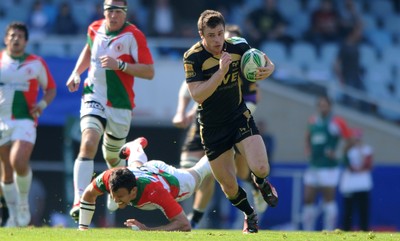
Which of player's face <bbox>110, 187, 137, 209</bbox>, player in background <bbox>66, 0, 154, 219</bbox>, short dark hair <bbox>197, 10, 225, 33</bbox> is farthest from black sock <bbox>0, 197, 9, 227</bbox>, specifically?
short dark hair <bbox>197, 10, 225, 33</bbox>

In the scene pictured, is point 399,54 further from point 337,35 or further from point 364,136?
point 364,136

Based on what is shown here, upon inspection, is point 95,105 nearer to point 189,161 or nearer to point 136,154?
point 136,154

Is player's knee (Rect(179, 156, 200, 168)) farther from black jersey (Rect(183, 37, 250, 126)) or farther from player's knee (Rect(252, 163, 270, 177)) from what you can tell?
player's knee (Rect(252, 163, 270, 177))

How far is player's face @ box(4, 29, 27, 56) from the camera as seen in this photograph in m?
16.7

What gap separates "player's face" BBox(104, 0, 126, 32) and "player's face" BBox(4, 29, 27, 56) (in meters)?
1.86

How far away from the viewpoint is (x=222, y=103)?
13484 millimetres

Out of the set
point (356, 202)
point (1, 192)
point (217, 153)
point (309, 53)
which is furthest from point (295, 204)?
point (217, 153)

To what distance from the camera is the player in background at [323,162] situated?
23.2m

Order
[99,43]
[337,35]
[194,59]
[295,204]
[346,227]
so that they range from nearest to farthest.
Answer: [194,59]
[99,43]
[346,227]
[295,204]
[337,35]

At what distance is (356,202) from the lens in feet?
75.2

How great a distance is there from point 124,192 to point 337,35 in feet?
52.6

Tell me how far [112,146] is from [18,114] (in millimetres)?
1724

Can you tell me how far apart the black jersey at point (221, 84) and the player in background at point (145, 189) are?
99 cm

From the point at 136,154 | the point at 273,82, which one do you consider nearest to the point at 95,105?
the point at 136,154
